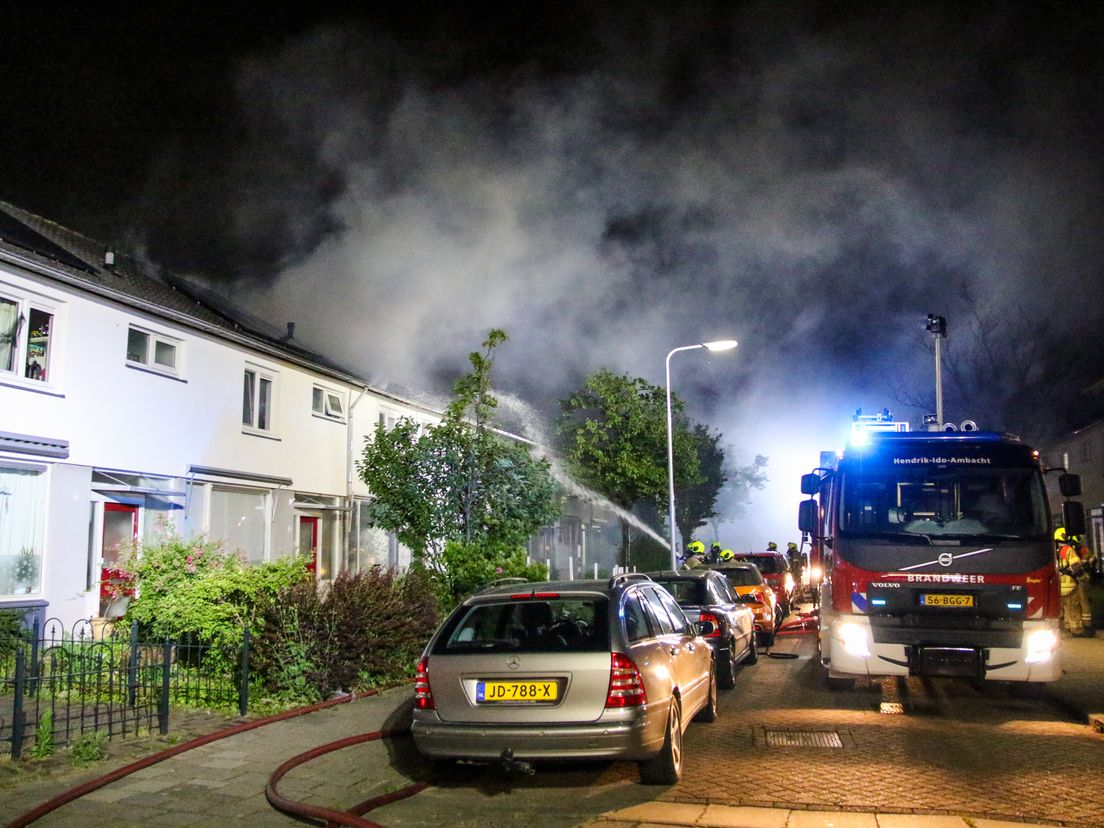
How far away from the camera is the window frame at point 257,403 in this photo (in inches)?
735

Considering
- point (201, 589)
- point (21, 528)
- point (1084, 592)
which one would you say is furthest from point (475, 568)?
point (1084, 592)

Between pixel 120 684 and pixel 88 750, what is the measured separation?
1905mm

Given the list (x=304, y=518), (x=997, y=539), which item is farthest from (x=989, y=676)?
(x=304, y=518)

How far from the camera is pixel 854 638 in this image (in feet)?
32.6

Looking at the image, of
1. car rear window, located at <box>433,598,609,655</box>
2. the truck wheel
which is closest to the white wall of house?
car rear window, located at <box>433,598,609,655</box>

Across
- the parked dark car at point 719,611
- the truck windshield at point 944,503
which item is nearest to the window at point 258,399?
the parked dark car at point 719,611

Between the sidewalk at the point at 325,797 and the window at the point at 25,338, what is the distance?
7875mm

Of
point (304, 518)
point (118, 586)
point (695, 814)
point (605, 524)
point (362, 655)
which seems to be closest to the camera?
point (695, 814)

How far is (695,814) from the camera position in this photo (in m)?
6.04

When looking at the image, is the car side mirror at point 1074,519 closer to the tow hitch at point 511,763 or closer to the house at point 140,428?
the tow hitch at point 511,763

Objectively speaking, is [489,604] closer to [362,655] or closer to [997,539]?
[362,655]

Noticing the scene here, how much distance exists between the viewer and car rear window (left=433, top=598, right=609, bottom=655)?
664 centimetres

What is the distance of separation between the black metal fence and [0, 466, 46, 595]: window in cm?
269

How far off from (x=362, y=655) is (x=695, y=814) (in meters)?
5.18
